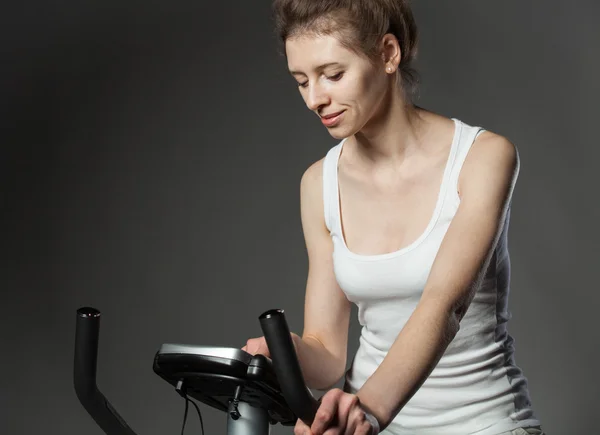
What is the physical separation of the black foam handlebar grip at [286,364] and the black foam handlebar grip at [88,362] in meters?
0.34

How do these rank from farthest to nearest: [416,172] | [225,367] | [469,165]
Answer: [416,172], [469,165], [225,367]

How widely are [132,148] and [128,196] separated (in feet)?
0.60

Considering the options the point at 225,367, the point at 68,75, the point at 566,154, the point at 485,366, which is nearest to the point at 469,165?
the point at 485,366

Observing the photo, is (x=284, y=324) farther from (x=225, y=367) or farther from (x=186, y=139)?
(x=186, y=139)

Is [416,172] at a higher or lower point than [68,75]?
lower

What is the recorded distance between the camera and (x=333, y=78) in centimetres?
157

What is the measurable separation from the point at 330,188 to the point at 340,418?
78 centimetres

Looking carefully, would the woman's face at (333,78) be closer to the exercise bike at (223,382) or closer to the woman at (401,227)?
the woman at (401,227)

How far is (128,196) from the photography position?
336cm

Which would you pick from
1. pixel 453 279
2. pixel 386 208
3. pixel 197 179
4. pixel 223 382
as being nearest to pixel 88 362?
pixel 223 382

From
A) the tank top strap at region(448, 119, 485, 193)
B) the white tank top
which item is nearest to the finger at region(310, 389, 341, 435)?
the white tank top

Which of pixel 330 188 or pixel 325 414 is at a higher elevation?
pixel 330 188

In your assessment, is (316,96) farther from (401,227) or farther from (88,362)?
(88,362)

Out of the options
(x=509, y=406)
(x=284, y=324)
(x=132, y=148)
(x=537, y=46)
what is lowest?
(x=509, y=406)
